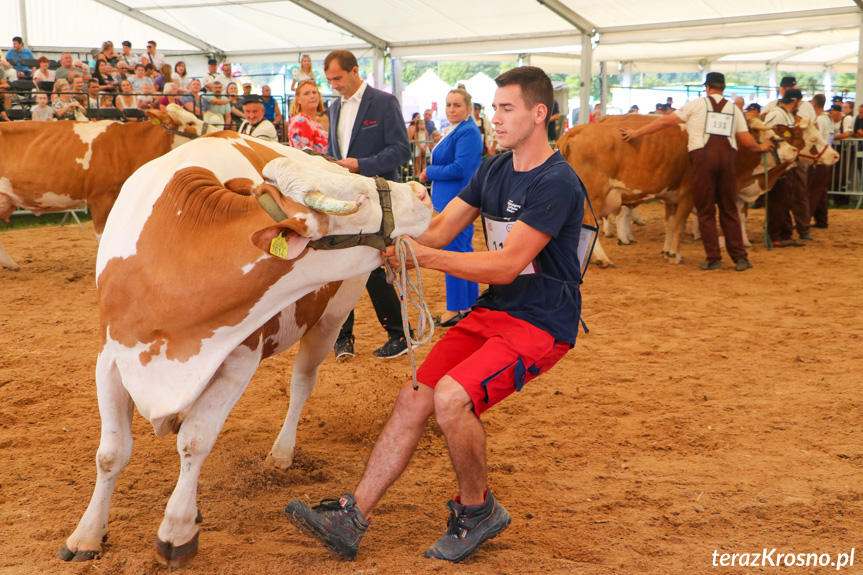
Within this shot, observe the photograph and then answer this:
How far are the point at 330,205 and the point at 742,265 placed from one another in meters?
7.69

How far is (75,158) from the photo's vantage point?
7.80 metres

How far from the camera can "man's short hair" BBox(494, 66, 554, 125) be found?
2891 mm

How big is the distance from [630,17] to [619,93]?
7.25m

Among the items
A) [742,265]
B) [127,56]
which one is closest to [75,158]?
[742,265]

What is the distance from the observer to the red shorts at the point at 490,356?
2646 millimetres

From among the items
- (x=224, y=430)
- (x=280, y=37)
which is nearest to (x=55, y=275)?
(x=224, y=430)

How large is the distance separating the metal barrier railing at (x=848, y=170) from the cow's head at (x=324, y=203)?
13316 millimetres

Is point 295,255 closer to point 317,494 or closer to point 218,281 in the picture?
point 218,281

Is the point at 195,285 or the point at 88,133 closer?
the point at 195,285

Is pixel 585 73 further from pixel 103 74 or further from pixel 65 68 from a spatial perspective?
pixel 65 68

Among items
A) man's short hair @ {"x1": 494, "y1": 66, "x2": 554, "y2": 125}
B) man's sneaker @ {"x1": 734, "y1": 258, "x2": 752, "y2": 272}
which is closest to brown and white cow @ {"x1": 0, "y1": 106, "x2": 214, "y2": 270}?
man's short hair @ {"x1": 494, "y1": 66, "x2": 554, "y2": 125}

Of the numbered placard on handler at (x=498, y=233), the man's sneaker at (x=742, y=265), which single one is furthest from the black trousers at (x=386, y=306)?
the man's sneaker at (x=742, y=265)

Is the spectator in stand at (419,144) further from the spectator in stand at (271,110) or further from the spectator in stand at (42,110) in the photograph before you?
the spectator in stand at (42,110)

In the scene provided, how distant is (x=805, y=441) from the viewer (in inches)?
151
